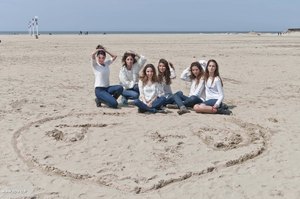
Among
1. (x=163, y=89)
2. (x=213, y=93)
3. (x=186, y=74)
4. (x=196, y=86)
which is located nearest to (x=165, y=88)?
(x=163, y=89)

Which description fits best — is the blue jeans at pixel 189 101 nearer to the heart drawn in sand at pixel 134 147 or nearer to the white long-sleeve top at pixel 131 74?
the heart drawn in sand at pixel 134 147

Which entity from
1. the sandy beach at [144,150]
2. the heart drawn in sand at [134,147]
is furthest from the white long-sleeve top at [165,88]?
the heart drawn in sand at [134,147]

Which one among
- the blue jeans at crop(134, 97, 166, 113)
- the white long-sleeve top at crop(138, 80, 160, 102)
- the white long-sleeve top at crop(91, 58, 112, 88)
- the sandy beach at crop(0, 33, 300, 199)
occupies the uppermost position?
the white long-sleeve top at crop(91, 58, 112, 88)

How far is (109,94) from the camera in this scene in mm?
9406

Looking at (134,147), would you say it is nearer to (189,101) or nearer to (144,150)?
(144,150)

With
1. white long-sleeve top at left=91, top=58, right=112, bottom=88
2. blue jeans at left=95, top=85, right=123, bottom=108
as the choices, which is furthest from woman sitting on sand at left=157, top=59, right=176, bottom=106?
white long-sleeve top at left=91, top=58, right=112, bottom=88

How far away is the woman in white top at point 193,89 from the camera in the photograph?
904 centimetres

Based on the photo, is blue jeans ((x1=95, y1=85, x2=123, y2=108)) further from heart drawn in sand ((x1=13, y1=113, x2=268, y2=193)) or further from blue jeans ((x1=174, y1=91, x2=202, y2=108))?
blue jeans ((x1=174, y1=91, x2=202, y2=108))

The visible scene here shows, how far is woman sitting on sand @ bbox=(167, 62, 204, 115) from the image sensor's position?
9.03m

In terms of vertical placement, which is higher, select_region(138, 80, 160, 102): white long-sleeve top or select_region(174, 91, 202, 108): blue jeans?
select_region(138, 80, 160, 102): white long-sleeve top

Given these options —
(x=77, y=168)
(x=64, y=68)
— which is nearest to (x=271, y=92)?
(x=77, y=168)

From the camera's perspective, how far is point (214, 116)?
8.59 metres

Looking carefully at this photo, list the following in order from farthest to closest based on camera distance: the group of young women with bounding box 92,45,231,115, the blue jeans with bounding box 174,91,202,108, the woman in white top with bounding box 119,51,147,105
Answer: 1. the woman in white top with bounding box 119,51,147,105
2. the blue jeans with bounding box 174,91,202,108
3. the group of young women with bounding box 92,45,231,115

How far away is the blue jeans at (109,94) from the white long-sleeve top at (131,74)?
42cm
